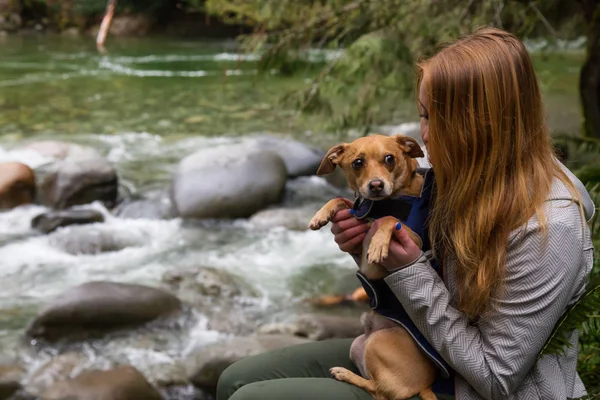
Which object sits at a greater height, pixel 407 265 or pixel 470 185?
pixel 470 185

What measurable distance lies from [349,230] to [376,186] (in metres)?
0.17

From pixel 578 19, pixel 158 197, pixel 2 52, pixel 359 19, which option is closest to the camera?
pixel 359 19

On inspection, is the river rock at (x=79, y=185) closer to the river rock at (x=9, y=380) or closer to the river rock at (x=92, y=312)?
the river rock at (x=92, y=312)

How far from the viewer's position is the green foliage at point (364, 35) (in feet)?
18.5

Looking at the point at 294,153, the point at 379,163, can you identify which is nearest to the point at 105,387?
the point at 379,163

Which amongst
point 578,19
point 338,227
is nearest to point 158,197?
point 578,19

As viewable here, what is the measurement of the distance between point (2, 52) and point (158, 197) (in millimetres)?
12532

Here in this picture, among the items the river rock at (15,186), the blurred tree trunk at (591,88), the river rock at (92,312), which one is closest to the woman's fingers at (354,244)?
the river rock at (92,312)

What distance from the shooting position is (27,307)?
20.3 ft

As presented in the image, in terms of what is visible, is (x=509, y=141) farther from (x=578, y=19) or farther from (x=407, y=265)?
(x=578, y=19)

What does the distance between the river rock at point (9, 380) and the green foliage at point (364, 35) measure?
2.83 m

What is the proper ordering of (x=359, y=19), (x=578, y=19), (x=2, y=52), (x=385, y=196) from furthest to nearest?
1. (x=2, y=52)
2. (x=578, y=19)
3. (x=359, y=19)
4. (x=385, y=196)

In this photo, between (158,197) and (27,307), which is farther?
(158,197)

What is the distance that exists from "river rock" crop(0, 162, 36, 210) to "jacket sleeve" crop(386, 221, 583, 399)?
7405 mm
